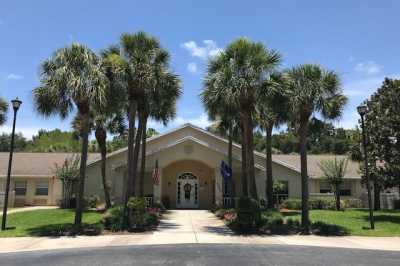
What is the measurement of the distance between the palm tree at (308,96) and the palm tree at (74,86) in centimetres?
834

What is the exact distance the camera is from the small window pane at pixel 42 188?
33.8m

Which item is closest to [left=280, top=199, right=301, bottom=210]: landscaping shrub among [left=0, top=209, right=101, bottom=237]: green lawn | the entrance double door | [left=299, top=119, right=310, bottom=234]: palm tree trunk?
the entrance double door

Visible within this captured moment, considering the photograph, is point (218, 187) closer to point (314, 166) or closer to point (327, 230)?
point (314, 166)

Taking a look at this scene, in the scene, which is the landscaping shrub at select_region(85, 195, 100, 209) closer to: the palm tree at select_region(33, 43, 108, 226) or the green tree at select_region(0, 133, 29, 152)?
the palm tree at select_region(33, 43, 108, 226)

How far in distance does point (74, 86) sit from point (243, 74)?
7.35 metres

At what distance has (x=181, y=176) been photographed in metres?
33.5

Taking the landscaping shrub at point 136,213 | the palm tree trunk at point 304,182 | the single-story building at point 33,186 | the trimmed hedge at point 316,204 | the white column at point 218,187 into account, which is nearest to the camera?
the palm tree trunk at point 304,182

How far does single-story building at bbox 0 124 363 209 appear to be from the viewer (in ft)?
100

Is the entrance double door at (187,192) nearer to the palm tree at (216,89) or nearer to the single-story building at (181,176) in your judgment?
the single-story building at (181,176)

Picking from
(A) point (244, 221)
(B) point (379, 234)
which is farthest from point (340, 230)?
(A) point (244, 221)

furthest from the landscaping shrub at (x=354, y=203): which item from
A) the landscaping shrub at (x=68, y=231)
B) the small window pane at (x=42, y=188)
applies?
the small window pane at (x=42, y=188)

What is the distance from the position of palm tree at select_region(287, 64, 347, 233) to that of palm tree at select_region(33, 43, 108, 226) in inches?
328

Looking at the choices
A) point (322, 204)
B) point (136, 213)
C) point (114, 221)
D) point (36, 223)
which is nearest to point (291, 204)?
point (322, 204)

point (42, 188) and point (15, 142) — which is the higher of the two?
point (15, 142)
